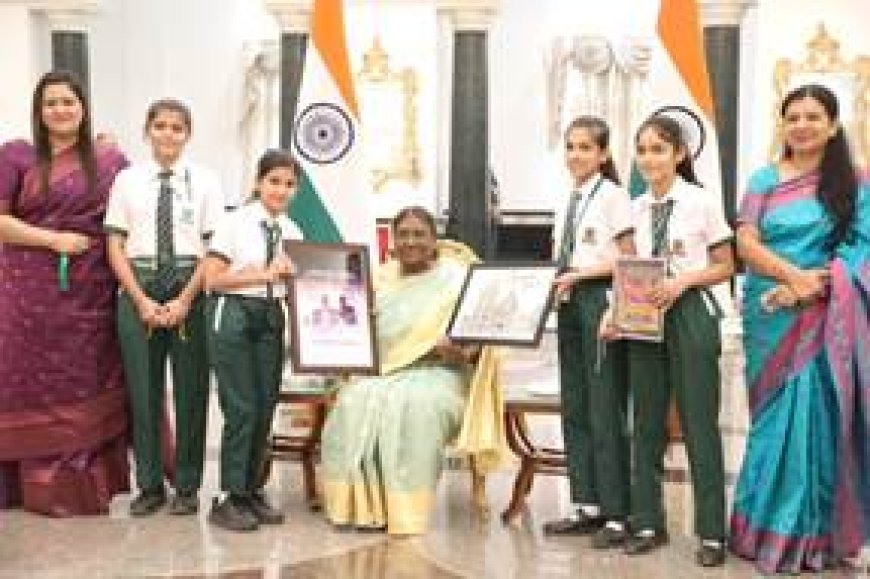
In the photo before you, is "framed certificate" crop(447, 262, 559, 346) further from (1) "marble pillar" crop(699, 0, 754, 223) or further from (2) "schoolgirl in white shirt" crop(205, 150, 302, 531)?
(1) "marble pillar" crop(699, 0, 754, 223)

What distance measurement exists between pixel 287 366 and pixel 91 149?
Result: 5.43 feet

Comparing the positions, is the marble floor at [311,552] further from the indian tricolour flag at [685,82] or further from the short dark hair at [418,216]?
the indian tricolour flag at [685,82]

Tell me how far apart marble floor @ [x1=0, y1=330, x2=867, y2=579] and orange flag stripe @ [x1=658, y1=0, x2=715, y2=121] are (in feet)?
6.34

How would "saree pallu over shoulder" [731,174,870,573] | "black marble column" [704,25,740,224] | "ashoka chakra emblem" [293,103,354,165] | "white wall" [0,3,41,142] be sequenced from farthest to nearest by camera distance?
1. "white wall" [0,3,41,142]
2. "black marble column" [704,25,740,224]
3. "ashoka chakra emblem" [293,103,354,165]
4. "saree pallu over shoulder" [731,174,870,573]

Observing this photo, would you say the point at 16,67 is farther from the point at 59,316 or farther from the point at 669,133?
the point at 669,133

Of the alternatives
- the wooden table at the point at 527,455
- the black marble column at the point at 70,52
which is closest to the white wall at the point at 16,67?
the black marble column at the point at 70,52

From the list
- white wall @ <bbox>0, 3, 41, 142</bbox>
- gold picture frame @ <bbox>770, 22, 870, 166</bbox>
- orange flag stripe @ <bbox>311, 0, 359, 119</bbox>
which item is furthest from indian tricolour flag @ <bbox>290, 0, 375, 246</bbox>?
white wall @ <bbox>0, 3, 41, 142</bbox>

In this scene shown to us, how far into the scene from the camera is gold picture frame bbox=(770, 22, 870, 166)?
12.3m

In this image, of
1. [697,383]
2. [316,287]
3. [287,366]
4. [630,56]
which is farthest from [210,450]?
[630,56]

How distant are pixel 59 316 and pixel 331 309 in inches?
42.9

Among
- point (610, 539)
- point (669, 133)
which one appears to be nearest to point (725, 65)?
point (669, 133)

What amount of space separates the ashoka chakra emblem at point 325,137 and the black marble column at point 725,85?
11.0 feet

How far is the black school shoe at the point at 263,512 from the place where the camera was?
16.5ft

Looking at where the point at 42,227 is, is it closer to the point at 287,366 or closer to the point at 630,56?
the point at 287,366
